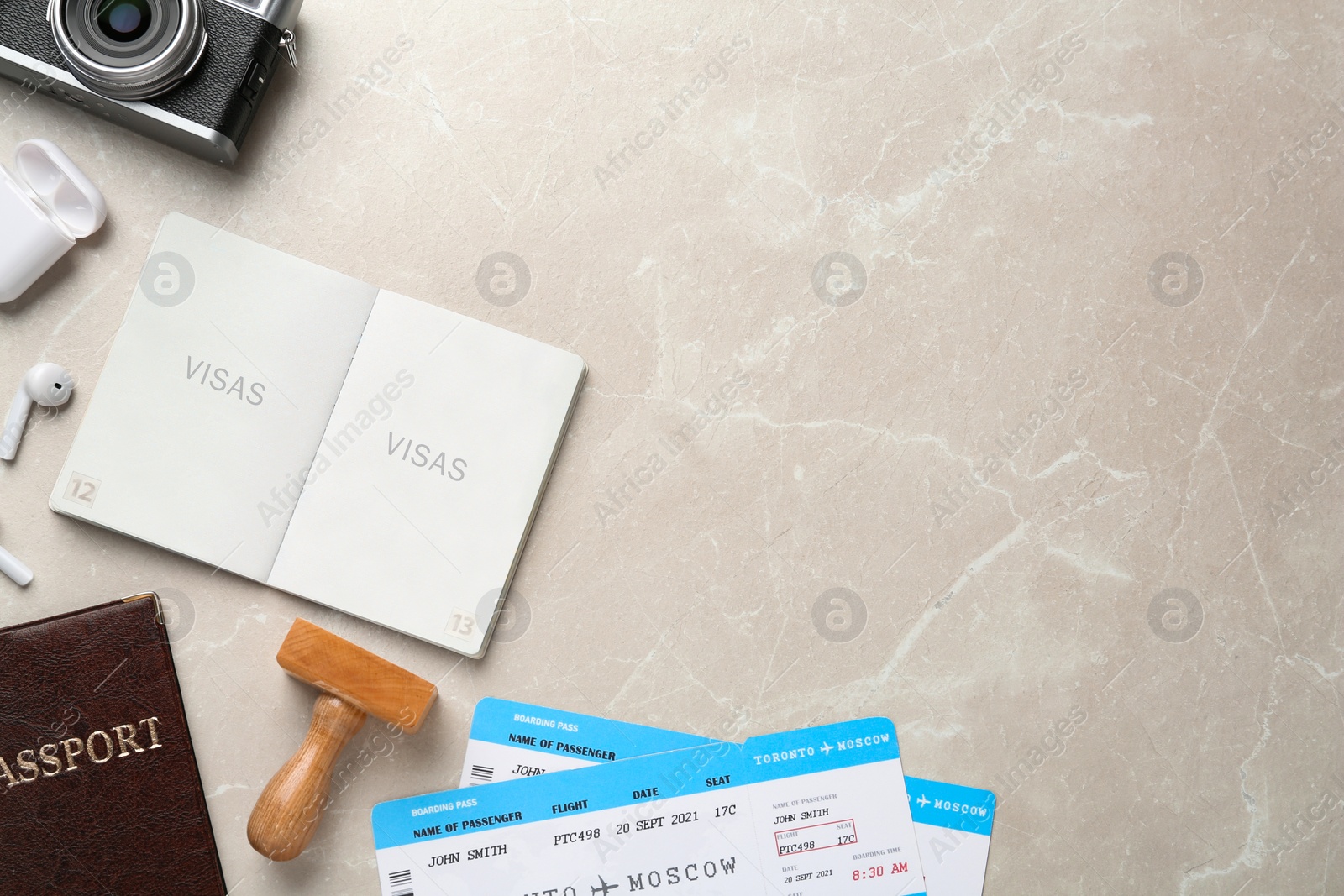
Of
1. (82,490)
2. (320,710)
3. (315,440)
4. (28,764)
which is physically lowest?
(28,764)

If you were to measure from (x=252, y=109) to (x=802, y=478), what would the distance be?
68 cm

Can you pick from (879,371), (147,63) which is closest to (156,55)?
(147,63)

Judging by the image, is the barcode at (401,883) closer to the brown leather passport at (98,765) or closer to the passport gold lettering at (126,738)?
the brown leather passport at (98,765)

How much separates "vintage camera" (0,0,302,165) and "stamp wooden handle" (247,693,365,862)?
57 cm

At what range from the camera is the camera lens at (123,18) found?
821 millimetres

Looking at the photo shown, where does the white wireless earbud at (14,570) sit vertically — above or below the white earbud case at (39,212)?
below

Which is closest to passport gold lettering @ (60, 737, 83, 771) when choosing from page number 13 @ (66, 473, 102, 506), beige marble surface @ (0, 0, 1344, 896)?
beige marble surface @ (0, 0, 1344, 896)

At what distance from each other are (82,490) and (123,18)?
0.46 m

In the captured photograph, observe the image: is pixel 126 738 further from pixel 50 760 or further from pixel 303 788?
pixel 303 788

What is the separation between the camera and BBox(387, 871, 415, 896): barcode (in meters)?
0.85

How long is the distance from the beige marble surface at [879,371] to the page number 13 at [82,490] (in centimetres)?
3

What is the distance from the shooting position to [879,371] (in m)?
0.92

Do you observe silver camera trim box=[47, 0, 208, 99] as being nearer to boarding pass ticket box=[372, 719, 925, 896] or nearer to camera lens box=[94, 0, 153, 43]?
camera lens box=[94, 0, 153, 43]

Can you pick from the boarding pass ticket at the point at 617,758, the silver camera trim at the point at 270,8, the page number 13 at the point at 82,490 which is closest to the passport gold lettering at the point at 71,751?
the page number 13 at the point at 82,490
